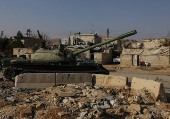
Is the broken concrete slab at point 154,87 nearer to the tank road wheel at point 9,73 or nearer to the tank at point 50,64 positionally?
the tank at point 50,64

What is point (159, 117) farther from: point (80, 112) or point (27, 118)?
point (27, 118)

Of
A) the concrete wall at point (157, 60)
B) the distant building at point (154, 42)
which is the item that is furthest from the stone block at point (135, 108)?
the distant building at point (154, 42)

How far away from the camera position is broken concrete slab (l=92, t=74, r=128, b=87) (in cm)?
820

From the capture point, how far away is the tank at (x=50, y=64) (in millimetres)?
10047

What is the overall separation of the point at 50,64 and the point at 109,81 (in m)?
3.71

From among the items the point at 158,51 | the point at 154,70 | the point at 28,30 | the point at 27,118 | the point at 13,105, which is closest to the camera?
the point at 27,118

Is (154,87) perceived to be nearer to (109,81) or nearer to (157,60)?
(109,81)

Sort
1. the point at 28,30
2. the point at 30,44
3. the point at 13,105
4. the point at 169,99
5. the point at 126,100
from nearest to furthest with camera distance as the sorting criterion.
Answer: the point at 13,105 → the point at 126,100 → the point at 169,99 → the point at 30,44 → the point at 28,30

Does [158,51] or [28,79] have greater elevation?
[158,51]

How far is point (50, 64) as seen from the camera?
10375 millimetres

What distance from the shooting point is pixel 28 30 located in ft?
173

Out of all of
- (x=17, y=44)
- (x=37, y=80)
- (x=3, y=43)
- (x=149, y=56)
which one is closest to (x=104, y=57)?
(x=149, y=56)

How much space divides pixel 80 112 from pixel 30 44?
1538 inches

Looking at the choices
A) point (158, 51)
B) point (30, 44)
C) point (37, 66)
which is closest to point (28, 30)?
point (30, 44)
